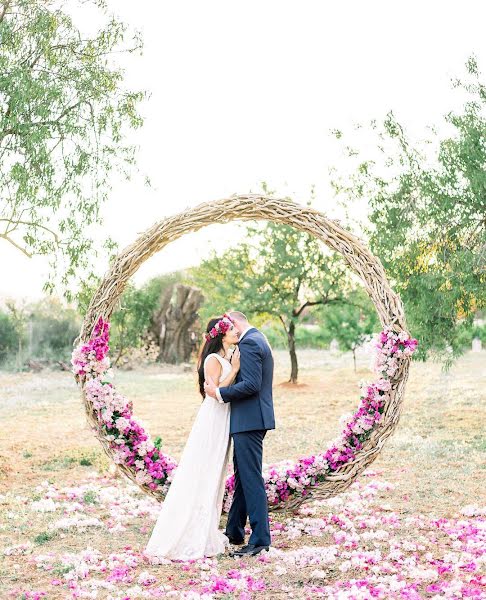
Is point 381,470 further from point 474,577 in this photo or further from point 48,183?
point 48,183

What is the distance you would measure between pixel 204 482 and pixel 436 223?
26.0ft

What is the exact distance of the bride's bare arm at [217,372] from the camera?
6.56m

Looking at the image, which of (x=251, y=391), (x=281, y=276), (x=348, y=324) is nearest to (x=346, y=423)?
(x=251, y=391)

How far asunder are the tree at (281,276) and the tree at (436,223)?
8753mm

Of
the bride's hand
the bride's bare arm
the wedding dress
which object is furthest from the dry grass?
the bride's hand

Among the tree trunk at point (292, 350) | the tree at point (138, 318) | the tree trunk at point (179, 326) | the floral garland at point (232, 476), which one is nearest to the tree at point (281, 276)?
the tree trunk at point (292, 350)

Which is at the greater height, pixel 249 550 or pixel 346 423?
pixel 346 423

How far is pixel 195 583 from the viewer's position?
229 inches

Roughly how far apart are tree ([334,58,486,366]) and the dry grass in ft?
7.33

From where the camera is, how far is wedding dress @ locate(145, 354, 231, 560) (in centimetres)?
645

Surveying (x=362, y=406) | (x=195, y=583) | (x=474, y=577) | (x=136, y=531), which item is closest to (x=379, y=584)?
(x=474, y=577)

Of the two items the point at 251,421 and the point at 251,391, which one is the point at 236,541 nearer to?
the point at 251,421

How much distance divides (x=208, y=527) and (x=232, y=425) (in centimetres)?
88

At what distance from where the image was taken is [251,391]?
6.39 m
